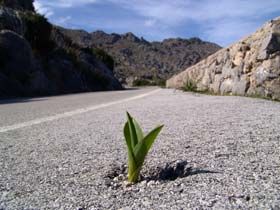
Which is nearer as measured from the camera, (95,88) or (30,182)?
(30,182)

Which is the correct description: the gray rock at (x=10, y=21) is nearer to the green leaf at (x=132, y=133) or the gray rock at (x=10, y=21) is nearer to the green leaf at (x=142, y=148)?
the green leaf at (x=132, y=133)

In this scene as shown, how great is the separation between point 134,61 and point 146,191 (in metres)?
112

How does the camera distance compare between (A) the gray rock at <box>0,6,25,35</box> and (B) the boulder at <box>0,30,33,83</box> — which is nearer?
(B) the boulder at <box>0,30,33,83</box>

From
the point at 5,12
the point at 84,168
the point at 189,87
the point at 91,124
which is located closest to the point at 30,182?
the point at 84,168

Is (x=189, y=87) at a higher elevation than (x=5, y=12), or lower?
lower

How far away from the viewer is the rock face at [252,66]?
793 centimetres

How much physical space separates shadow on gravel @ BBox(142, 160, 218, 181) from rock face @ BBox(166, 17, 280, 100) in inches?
247

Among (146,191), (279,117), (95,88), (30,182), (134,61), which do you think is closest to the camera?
(146,191)

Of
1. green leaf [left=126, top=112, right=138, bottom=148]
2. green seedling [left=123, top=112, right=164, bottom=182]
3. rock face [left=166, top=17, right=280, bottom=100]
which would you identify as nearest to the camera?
green seedling [left=123, top=112, right=164, bottom=182]

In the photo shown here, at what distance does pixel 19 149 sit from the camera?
294 centimetres

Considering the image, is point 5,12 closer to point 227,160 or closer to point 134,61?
point 227,160

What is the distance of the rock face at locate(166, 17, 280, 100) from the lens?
7.93 m

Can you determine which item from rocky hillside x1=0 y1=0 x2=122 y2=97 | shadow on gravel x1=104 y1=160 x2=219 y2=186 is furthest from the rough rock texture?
shadow on gravel x1=104 y1=160 x2=219 y2=186

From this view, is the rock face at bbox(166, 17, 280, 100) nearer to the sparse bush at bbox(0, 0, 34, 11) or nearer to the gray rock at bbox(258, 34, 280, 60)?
the gray rock at bbox(258, 34, 280, 60)
